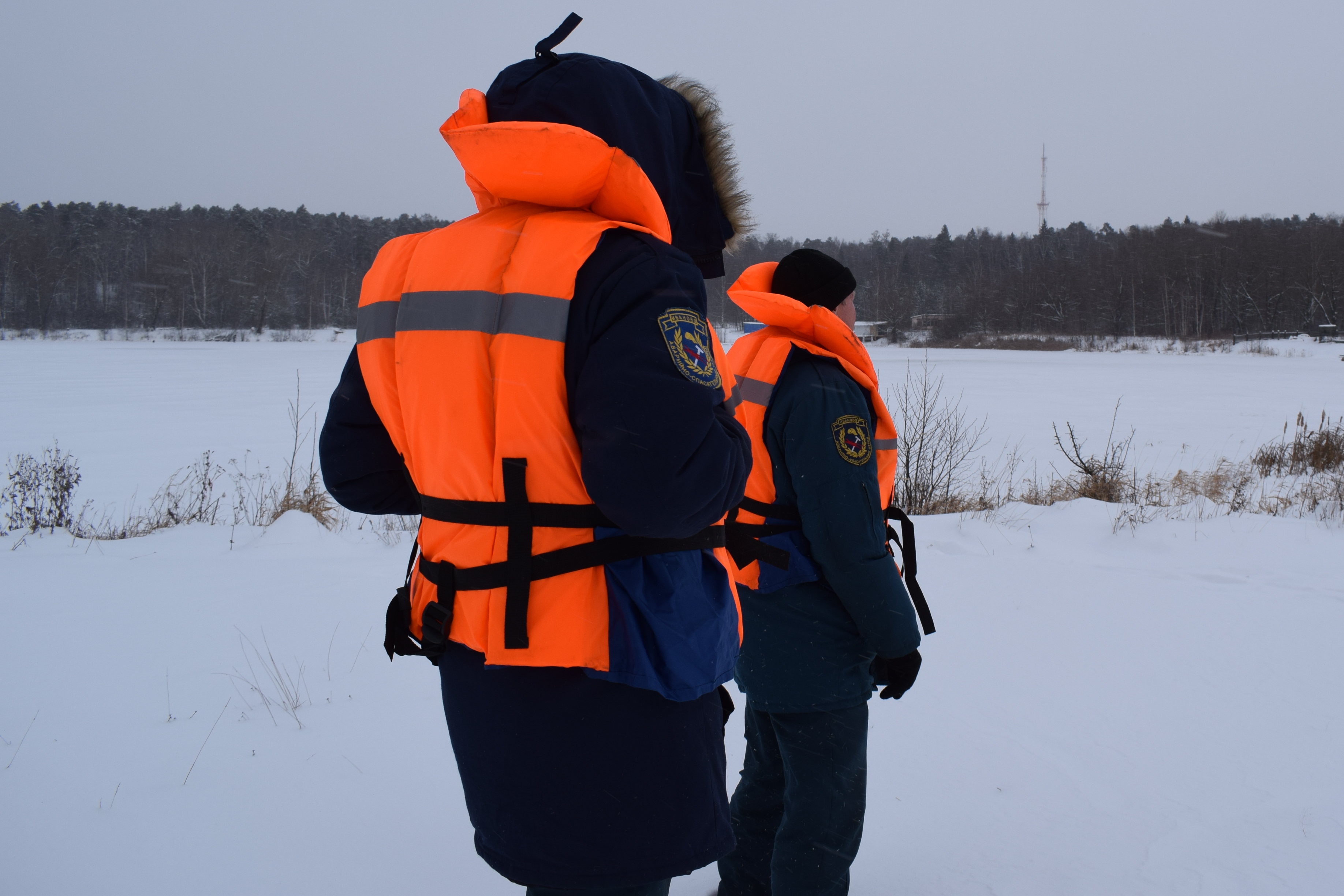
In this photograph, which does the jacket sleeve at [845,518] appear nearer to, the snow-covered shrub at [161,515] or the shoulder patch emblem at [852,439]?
the shoulder patch emblem at [852,439]

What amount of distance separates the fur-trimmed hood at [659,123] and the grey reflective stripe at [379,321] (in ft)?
1.19

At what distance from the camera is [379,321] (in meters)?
1.25

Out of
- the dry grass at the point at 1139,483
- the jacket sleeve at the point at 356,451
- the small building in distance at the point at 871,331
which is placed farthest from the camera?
the small building in distance at the point at 871,331

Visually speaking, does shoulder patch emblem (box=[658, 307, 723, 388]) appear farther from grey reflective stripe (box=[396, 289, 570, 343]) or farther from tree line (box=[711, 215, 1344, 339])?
tree line (box=[711, 215, 1344, 339])

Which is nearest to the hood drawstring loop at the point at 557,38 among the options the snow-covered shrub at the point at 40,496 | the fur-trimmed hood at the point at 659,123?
the fur-trimmed hood at the point at 659,123

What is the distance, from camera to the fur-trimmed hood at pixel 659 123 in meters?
1.17

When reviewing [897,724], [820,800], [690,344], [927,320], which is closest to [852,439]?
[690,344]

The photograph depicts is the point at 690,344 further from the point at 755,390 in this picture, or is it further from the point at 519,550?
the point at 755,390

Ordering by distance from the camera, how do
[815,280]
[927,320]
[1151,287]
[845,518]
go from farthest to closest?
[927,320], [1151,287], [815,280], [845,518]

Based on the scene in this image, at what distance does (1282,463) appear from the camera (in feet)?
26.9

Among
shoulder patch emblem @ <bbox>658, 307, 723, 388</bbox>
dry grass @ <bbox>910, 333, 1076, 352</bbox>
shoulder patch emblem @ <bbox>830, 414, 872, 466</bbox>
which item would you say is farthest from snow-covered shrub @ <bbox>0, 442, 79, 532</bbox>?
dry grass @ <bbox>910, 333, 1076, 352</bbox>

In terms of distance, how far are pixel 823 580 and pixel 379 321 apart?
3.88ft

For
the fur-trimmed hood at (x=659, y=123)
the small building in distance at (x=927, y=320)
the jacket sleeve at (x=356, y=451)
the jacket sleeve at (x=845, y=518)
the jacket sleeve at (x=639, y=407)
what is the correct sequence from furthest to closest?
the small building in distance at (x=927, y=320)
the jacket sleeve at (x=845, y=518)
the jacket sleeve at (x=356, y=451)
the fur-trimmed hood at (x=659, y=123)
the jacket sleeve at (x=639, y=407)

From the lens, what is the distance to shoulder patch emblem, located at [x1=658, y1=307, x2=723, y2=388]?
1080 mm
